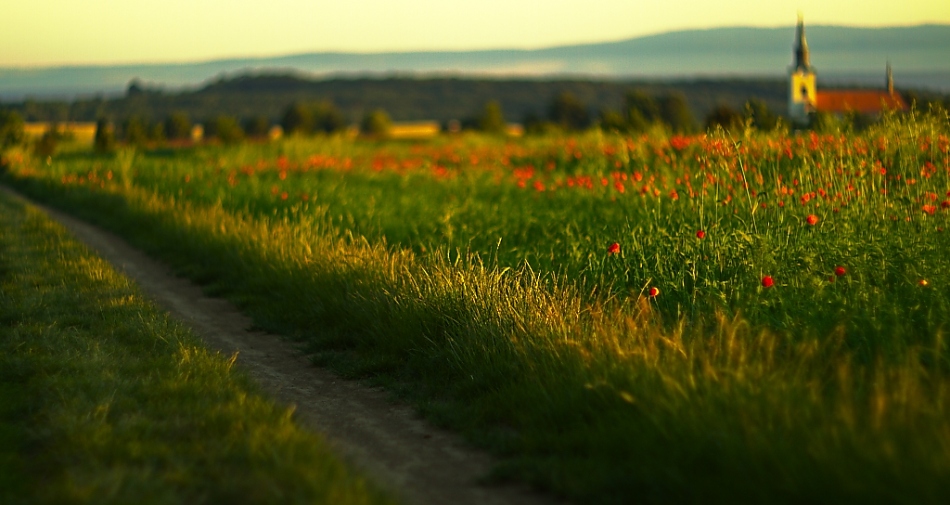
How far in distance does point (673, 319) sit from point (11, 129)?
35.6m

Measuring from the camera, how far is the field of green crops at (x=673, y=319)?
4.38 m

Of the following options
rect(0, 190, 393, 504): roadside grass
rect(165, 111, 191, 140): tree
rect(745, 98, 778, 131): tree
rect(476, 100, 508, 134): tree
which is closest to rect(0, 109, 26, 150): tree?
rect(476, 100, 508, 134): tree

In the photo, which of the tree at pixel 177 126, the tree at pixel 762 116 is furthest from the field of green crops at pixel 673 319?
the tree at pixel 177 126

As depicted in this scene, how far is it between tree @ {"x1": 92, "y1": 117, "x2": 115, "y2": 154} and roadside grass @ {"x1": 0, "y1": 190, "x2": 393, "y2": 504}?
3227cm

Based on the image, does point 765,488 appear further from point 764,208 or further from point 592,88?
point 592,88

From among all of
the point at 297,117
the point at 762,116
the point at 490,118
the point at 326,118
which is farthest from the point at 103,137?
the point at 326,118

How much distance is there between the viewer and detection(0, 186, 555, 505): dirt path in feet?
15.4

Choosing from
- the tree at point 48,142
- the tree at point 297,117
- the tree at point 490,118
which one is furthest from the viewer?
the tree at point 297,117

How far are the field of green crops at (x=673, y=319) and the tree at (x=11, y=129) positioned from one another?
Answer: 87.2ft

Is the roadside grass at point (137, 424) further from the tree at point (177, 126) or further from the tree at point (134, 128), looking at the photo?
the tree at point (177, 126)

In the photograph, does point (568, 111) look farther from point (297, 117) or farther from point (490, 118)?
point (297, 117)

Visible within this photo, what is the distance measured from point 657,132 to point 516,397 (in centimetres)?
1132

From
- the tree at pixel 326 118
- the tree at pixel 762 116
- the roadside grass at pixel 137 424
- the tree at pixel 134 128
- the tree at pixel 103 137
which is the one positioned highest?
the tree at pixel 762 116

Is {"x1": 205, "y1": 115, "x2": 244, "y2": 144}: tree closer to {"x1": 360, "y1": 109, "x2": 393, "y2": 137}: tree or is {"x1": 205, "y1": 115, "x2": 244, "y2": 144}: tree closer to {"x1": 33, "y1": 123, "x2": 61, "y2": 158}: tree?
{"x1": 360, "y1": 109, "x2": 393, "y2": 137}: tree
